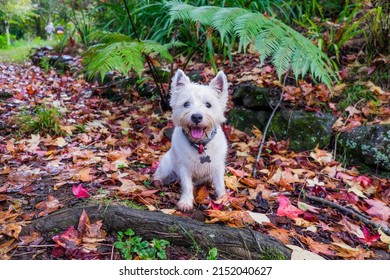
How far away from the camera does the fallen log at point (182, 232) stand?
211 centimetres

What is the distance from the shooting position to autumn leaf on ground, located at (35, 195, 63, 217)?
91.3 inches

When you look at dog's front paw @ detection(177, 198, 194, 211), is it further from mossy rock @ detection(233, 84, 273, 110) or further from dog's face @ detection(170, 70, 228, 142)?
mossy rock @ detection(233, 84, 273, 110)

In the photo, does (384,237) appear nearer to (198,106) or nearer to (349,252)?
(349,252)

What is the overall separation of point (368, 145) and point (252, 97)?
1531 mm

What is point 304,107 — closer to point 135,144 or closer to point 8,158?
point 135,144

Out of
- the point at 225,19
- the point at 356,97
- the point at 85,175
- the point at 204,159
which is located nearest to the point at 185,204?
the point at 204,159

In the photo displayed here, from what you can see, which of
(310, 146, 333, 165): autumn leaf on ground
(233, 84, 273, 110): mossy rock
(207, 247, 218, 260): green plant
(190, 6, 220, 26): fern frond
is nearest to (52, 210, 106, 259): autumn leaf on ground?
(207, 247, 218, 260): green plant

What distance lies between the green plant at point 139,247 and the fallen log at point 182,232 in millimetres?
41

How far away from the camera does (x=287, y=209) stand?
2.71 meters

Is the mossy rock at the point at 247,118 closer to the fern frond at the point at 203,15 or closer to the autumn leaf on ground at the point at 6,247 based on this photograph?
the fern frond at the point at 203,15

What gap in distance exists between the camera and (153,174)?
3.25 meters

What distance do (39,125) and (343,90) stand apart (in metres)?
3.93

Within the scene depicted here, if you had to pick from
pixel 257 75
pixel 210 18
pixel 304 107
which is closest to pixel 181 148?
pixel 210 18

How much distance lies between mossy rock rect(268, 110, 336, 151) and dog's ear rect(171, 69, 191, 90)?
5.90 ft
